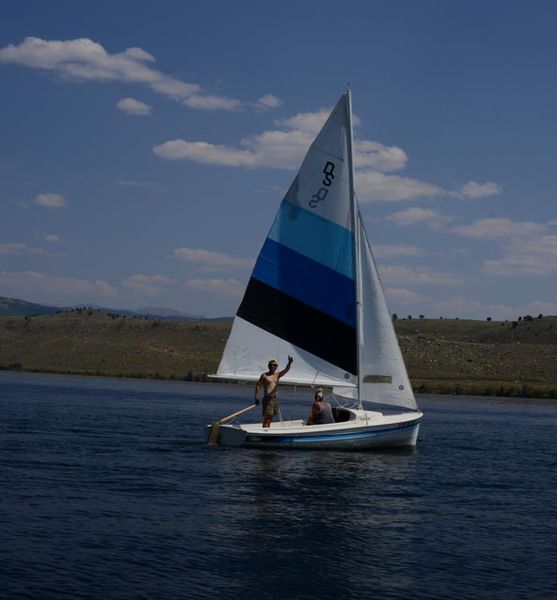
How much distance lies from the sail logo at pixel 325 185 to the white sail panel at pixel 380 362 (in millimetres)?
1680

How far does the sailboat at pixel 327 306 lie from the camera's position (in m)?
34.5

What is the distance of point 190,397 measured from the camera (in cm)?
6806

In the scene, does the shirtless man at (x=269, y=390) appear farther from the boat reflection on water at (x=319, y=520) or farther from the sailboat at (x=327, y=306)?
the boat reflection on water at (x=319, y=520)

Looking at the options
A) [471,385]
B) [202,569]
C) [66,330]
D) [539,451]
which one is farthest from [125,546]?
[66,330]

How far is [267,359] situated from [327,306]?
2.92m

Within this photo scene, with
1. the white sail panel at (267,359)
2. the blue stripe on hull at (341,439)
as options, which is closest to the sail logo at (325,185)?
the white sail panel at (267,359)

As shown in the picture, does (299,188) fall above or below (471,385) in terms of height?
above

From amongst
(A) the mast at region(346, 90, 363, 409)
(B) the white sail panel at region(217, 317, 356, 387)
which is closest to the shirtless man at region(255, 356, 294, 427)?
(B) the white sail panel at region(217, 317, 356, 387)

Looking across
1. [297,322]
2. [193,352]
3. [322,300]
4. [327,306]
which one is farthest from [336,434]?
[193,352]

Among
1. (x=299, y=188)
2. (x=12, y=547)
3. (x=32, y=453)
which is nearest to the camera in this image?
(x=12, y=547)

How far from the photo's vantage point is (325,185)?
34719 mm

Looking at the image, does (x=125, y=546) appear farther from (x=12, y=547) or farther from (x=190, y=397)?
Answer: (x=190, y=397)

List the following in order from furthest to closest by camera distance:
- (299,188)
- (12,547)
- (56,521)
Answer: (299,188)
(56,521)
(12,547)

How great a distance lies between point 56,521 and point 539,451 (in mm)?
23234
